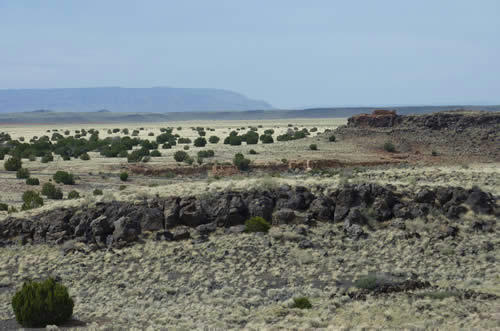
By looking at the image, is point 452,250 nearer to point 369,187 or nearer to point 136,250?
point 369,187

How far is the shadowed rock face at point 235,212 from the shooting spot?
21172 millimetres

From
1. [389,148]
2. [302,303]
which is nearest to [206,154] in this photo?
[389,148]

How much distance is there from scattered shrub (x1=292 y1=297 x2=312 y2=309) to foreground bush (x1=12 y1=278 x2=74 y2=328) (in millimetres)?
5030

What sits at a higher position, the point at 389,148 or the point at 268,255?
the point at 389,148

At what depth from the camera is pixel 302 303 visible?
1376 centimetres

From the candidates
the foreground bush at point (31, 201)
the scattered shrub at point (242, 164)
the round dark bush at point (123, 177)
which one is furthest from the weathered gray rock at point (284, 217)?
the scattered shrub at point (242, 164)

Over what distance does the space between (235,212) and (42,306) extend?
29.6 ft

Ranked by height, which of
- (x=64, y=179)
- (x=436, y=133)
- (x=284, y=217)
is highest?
(x=436, y=133)

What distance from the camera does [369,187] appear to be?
2238 cm

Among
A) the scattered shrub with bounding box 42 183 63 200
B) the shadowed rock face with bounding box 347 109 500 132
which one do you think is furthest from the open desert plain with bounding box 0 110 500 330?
the shadowed rock face with bounding box 347 109 500 132

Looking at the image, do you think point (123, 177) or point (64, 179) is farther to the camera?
point (123, 177)

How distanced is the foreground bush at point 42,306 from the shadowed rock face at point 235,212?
6.55 m

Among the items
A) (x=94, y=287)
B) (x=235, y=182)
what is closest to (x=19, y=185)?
(x=235, y=182)

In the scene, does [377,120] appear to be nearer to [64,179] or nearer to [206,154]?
[206,154]
